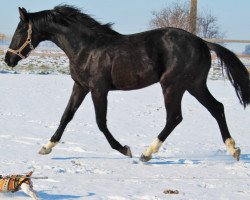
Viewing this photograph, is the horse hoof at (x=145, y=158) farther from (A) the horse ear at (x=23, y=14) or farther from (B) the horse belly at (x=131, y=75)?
(A) the horse ear at (x=23, y=14)

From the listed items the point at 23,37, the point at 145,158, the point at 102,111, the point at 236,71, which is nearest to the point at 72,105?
the point at 102,111

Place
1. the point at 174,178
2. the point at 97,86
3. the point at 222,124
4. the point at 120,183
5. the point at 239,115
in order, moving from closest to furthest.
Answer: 1. the point at 120,183
2. the point at 174,178
3. the point at 97,86
4. the point at 222,124
5. the point at 239,115

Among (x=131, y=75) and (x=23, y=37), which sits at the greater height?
(x=23, y=37)

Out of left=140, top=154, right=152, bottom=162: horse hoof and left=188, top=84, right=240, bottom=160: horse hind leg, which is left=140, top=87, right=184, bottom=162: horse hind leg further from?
left=188, top=84, right=240, bottom=160: horse hind leg

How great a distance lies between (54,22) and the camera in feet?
18.6

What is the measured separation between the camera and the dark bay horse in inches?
211

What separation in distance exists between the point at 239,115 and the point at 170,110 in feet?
15.8

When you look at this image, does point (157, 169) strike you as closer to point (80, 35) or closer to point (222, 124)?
point (222, 124)

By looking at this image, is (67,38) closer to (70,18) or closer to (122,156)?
(70,18)

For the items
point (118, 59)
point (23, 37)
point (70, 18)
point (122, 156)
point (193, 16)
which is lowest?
point (122, 156)

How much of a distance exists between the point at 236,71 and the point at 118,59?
4.89 ft

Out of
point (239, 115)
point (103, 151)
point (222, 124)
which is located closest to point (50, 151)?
point (103, 151)

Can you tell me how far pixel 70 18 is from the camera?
5.70 metres

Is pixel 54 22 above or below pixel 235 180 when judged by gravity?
above
